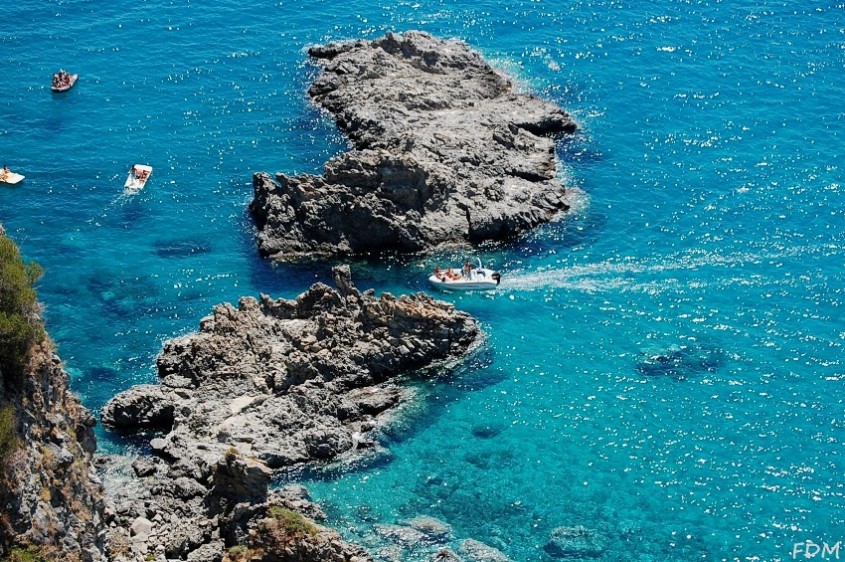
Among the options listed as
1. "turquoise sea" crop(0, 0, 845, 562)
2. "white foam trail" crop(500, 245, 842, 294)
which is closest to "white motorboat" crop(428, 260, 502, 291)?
"white foam trail" crop(500, 245, 842, 294)

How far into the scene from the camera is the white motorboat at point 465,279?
85.5 m

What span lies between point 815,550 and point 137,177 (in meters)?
59.8

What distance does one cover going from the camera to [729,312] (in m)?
83.9

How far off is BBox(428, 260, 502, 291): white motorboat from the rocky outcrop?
4.96 metres

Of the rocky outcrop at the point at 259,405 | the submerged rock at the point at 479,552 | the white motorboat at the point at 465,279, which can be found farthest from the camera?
the white motorboat at the point at 465,279

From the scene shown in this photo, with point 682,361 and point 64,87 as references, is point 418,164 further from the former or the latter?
point 64,87

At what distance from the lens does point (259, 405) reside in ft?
236

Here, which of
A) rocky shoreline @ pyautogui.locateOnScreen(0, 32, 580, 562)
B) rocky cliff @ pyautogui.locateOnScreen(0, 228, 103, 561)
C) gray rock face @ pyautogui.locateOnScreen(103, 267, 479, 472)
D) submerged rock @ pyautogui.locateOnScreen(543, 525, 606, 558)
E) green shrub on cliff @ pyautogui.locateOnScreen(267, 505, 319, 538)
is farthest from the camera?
gray rock face @ pyautogui.locateOnScreen(103, 267, 479, 472)

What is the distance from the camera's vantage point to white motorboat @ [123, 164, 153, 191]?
97938 millimetres

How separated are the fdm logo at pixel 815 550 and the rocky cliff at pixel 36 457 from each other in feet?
118

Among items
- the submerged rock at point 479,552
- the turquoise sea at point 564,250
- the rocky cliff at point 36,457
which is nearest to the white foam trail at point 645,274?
the turquoise sea at point 564,250

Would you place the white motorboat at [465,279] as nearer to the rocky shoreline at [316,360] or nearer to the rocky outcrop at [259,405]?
the rocky shoreline at [316,360]

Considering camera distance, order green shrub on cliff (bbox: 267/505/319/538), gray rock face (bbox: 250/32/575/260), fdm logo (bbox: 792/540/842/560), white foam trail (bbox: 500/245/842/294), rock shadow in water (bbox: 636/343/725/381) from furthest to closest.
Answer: gray rock face (bbox: 250/32/575/260)
white foam trail (bbox: 500/245/842/294)
rock shadow in water (bbox: 636/343/725/381)
fdm logo (bbox: 792/540/842/560)
green shrub on cliff (bbox: 267/505/319/538)

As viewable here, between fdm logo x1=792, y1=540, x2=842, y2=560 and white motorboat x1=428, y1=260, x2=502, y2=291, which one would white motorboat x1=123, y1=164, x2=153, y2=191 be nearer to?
white motorboat x1=428, y1=260, x2=502, y2=291
